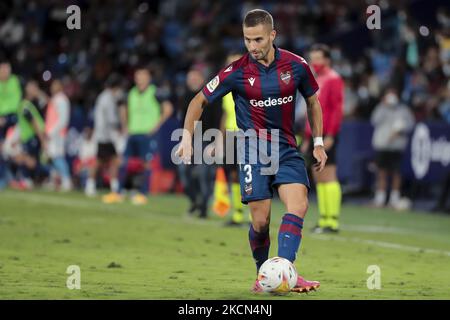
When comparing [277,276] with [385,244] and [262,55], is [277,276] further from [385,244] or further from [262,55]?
[385,244]

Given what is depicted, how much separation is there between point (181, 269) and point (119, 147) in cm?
1272

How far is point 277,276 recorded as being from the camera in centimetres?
908

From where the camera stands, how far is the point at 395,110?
21.2 meters

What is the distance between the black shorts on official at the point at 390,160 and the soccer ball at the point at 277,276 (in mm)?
12494

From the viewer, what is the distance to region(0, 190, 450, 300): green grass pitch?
381 inches

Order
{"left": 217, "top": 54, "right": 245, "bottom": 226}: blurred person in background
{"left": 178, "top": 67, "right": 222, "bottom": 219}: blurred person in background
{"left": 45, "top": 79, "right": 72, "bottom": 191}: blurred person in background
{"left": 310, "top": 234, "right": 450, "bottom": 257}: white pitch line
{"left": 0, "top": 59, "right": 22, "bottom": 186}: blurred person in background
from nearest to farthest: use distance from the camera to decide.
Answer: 1. {"left": 310, "top": 234, "right": 450, "bottom": 257}: white pitch line
2. {"left": 217, "top": 54, "right": 245, "bottom": 226}: blurred person in background
3. {"left": 178, "top": 67, "right": 222, "bottom": 219}: blurred person in background
4. {"left": 45, "top": 79, "right": 72, "bottom": 191}: blurred person in background
5. {"left": 0, "top": 59, "right": 22, "bottom": 186}: blurred person in background

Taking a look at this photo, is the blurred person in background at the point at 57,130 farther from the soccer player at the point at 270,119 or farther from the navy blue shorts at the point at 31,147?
the soccer player at the point at 270,119

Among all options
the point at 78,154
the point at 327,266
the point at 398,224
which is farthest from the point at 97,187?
the point at 327,266

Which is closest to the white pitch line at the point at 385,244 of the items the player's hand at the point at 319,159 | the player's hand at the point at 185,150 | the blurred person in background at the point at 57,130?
the player's hand at the point at 319,159

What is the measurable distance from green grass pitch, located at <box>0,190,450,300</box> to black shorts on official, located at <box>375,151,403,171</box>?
5.32ft

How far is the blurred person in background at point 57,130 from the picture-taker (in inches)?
973

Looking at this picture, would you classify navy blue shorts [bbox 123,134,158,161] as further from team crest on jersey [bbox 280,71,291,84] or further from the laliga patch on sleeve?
team crest on jersey [bbox 280,71,291,84]

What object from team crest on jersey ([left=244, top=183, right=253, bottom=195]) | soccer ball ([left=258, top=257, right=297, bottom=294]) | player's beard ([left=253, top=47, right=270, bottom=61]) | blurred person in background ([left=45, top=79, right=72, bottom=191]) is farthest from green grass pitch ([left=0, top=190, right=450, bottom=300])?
blurred person in background ([left=45, top=79, right=72, bottom=191])

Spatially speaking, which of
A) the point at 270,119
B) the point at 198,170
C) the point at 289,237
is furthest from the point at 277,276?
the point at 198,170
